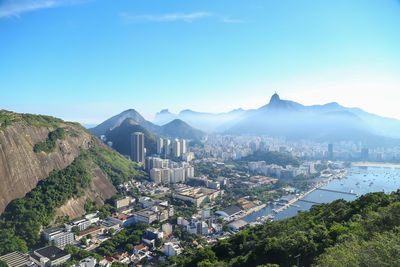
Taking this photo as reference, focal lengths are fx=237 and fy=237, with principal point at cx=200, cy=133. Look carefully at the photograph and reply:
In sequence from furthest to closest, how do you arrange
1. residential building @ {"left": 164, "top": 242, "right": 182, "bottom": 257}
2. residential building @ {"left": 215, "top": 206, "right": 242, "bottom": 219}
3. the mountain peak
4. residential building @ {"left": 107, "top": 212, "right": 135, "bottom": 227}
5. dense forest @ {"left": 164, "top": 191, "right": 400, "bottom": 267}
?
1. the mountain peak
2. residential building @ {"left": 215, "top": 206, "right": 242, "bottom": 219}
3. residential building @ {"left": 107, "top": 212, "right": 135, "bottom": 227}
4. residential building @ {"left": 164, "top": 242, "right": 182, "bottom": 257}
5. dense forest @ {"left": 164, "top": 191, "right": 400, "bottom": 267}

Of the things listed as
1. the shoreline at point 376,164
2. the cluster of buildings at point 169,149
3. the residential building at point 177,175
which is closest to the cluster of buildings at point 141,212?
the residential building at point 177,175

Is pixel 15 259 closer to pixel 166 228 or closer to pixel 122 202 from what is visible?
pixel 166 228

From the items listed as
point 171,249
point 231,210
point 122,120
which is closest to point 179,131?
point 122,120

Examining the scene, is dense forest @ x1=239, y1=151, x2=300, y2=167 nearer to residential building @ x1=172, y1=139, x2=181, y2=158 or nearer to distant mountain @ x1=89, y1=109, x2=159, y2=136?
residential building @ x1=172, y1=139, x2=181, y2=158

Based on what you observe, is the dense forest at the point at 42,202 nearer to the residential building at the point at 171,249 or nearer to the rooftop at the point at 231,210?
the residential building at the point at 171,249

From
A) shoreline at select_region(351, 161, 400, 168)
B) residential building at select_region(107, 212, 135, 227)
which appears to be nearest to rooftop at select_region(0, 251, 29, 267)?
residential building at select_region(107, 212, 135, 227)

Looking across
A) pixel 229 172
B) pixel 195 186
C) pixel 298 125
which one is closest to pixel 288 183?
pixel 229 172

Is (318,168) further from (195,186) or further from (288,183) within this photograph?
(195,186)
